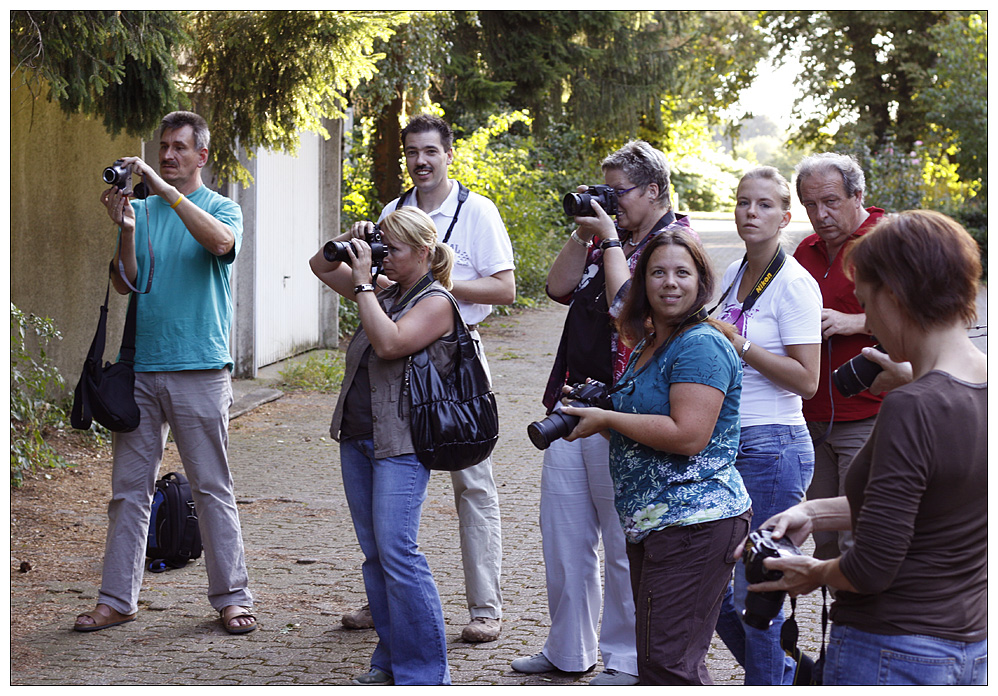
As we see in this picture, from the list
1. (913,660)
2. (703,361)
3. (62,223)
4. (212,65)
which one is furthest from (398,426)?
(62,223)

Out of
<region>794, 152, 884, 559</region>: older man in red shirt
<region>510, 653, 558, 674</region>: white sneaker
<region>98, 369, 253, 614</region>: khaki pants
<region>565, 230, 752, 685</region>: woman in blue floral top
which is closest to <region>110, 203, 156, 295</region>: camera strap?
<region>98, 369, 253, 614</region>: khaki pants

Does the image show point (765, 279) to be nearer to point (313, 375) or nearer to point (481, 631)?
point (481, 631)

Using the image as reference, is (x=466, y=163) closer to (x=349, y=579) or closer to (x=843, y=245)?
(x=349, y=579)

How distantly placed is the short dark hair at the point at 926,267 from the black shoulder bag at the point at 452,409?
6.13 ft

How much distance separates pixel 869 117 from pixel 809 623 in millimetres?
29240

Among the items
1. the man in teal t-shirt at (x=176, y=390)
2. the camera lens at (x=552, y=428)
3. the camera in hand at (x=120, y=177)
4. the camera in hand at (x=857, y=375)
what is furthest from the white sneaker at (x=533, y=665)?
the camera in hand at (x=120, y=177)

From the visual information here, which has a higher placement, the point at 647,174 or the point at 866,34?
the point at 866,34

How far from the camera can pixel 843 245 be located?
395cm

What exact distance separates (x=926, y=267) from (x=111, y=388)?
11.5ft

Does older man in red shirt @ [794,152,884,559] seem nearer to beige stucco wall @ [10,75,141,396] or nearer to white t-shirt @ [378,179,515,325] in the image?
white t-shirt @ [378,179,515,325]

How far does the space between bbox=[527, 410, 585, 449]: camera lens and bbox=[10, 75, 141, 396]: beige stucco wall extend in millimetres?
6345

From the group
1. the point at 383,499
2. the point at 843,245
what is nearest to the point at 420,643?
the point at 383,499

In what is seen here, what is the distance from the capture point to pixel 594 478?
3996 millimetres
